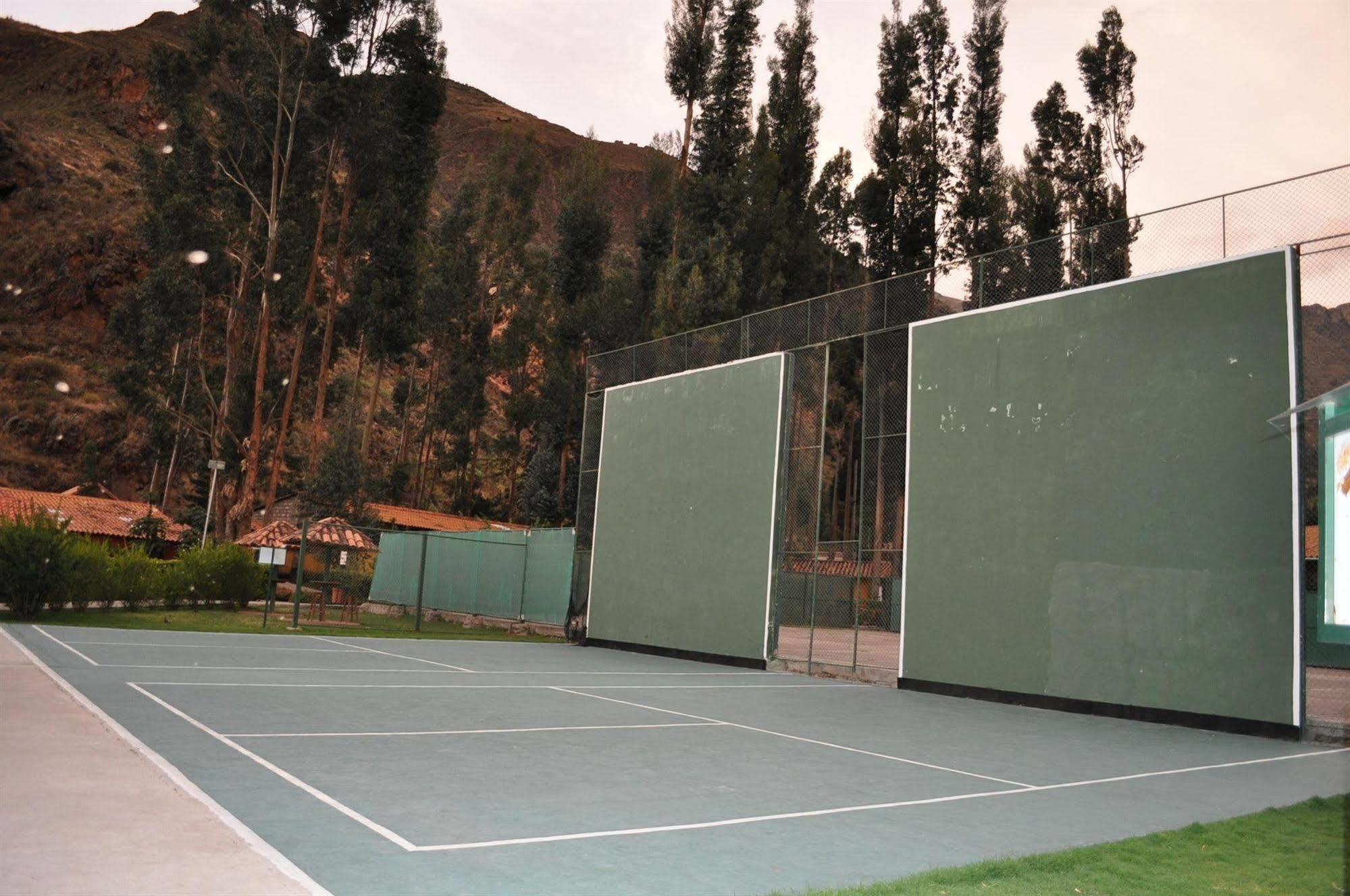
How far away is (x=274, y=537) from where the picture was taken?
25.2 metres

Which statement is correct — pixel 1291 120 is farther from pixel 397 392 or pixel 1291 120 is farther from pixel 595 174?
pixel 397 392

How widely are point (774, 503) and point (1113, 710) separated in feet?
20.4

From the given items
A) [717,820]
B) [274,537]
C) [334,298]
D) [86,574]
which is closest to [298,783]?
[717,820]

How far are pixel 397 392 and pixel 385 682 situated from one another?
46.8m

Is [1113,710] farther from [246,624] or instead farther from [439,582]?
[439,582]

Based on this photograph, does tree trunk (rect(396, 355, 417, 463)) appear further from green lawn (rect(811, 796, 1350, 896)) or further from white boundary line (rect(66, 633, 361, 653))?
green lawn (rect(811, 796, 1350, 896))

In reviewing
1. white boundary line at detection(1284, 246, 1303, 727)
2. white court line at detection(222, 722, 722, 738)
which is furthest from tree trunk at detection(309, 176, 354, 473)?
white boundary line at detection(1284, 246, 1303, 727)

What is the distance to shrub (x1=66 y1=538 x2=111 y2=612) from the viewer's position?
18844mm

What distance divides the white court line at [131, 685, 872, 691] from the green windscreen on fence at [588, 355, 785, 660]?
2.75 metres

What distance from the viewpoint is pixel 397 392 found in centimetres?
5628

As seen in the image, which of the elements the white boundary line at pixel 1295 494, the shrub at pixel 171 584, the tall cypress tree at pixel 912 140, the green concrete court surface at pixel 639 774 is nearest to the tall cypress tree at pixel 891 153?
the tall cypress tree at pixel 912 140

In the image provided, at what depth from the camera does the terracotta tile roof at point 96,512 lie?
4188 centimetres

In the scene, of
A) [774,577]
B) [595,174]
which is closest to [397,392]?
[595,174]

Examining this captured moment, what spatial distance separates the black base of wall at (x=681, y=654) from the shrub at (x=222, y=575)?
966 centimetres
